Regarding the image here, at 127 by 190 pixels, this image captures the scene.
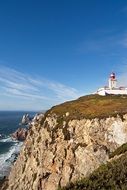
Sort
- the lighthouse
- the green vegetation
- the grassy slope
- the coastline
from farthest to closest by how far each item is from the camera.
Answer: the lighthouse < the coastline < the green vegetation < the grassy slope

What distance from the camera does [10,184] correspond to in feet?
274

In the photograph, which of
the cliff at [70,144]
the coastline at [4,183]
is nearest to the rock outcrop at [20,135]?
the coastline at [4,183]

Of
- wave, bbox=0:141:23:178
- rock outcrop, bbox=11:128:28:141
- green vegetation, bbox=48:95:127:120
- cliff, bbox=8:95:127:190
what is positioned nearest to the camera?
cliff, bbox=8:95:127:190

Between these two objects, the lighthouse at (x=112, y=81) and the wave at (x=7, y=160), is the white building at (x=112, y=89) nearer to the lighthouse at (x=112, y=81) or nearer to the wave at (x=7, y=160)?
the lighthouse at (x=112, y=81)

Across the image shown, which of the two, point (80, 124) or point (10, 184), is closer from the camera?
point (80, 124)

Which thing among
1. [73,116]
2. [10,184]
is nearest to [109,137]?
[73,116]

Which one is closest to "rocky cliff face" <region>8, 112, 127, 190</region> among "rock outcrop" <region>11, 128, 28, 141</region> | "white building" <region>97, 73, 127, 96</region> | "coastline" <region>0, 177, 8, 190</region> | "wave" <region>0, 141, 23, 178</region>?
"coastline" <region>0, 177, 8, 190</region>

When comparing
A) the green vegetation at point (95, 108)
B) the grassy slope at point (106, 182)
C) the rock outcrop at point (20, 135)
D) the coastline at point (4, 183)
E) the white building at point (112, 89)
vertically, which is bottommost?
the coastline at point (4, 183)

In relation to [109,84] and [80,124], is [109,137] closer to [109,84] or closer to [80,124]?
[80,124]

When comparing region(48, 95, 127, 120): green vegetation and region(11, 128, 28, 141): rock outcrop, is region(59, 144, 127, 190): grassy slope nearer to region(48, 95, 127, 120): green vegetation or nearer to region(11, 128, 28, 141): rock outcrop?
region(48, 95, 127, 120): green vegetation

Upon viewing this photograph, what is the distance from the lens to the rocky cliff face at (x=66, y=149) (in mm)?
62500

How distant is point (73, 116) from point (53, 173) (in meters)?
14.0

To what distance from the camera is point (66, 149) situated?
6831 centimetres

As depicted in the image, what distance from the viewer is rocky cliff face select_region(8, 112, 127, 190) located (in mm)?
62500
